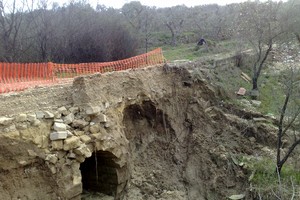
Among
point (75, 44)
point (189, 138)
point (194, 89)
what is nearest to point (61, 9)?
point (75, 44)

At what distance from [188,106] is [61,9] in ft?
48.3

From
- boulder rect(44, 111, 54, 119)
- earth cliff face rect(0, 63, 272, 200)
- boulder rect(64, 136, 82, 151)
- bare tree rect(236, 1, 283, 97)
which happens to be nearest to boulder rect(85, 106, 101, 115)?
earth cliff face rect(0, 63, 272, 200)

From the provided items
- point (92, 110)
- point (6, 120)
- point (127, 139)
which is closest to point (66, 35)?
point (127, 139)

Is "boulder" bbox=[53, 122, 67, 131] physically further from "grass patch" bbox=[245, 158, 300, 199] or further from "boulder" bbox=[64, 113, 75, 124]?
"grass patch" bbox=[245, 158, 300, 199]

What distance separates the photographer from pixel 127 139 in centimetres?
1076

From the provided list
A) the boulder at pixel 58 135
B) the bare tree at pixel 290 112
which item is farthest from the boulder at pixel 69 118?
the bare tree at pixel 290 112

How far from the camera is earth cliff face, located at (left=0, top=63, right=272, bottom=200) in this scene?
760 cm

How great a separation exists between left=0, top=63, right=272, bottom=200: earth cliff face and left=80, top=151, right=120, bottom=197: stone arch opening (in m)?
0.03

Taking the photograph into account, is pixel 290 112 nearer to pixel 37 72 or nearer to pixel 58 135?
pixel 58 135

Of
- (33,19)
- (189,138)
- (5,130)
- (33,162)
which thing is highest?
(33,19)

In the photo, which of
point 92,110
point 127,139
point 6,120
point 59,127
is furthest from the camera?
point 127,139

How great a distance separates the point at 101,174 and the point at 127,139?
54.7 inches

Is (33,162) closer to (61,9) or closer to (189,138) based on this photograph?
(189,138)

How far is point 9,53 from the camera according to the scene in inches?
653
